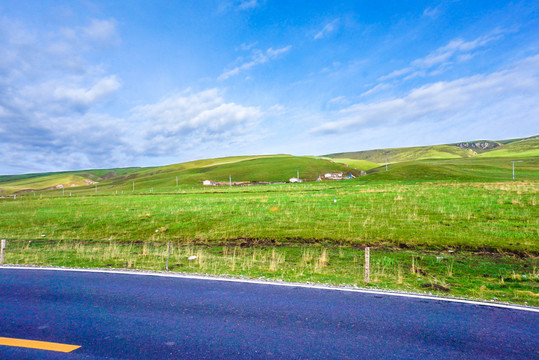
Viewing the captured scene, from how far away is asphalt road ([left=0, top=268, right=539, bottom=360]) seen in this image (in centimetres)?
551

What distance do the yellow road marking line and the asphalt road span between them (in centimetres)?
14

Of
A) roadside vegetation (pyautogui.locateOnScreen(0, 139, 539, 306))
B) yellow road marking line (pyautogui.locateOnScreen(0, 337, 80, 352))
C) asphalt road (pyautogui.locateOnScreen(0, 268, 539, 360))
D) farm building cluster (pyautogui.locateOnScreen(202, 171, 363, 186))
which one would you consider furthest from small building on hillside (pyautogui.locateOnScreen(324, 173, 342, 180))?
yellow road marking line (pyautogui.locateOnScreen(0, 337, 80, 352))

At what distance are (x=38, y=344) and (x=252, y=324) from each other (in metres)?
4.21

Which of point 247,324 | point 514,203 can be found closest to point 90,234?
point 247,324

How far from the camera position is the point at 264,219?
26500 mm

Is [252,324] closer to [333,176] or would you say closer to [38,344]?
[38,344]

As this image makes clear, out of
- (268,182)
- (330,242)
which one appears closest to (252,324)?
(330,242)

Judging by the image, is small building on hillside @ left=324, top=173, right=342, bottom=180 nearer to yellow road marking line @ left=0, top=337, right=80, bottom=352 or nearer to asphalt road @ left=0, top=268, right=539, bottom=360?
asphalt road @ left=0, top=268, right=539, bottom=360

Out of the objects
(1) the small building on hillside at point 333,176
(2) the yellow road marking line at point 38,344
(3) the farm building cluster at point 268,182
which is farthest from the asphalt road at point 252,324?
(1) the small building on hillside at point 333,176

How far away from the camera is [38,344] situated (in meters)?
5.66

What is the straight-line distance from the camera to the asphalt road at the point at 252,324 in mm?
5508

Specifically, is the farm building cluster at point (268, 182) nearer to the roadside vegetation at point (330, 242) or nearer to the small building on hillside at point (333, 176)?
the small building on hillside at point (333, 176)

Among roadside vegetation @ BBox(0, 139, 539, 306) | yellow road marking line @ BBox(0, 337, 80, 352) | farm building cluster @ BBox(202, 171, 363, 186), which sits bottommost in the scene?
roadside vegetation @ BBox(0, 139, 539, 306)

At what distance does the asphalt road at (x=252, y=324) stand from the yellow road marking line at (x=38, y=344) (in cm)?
14
